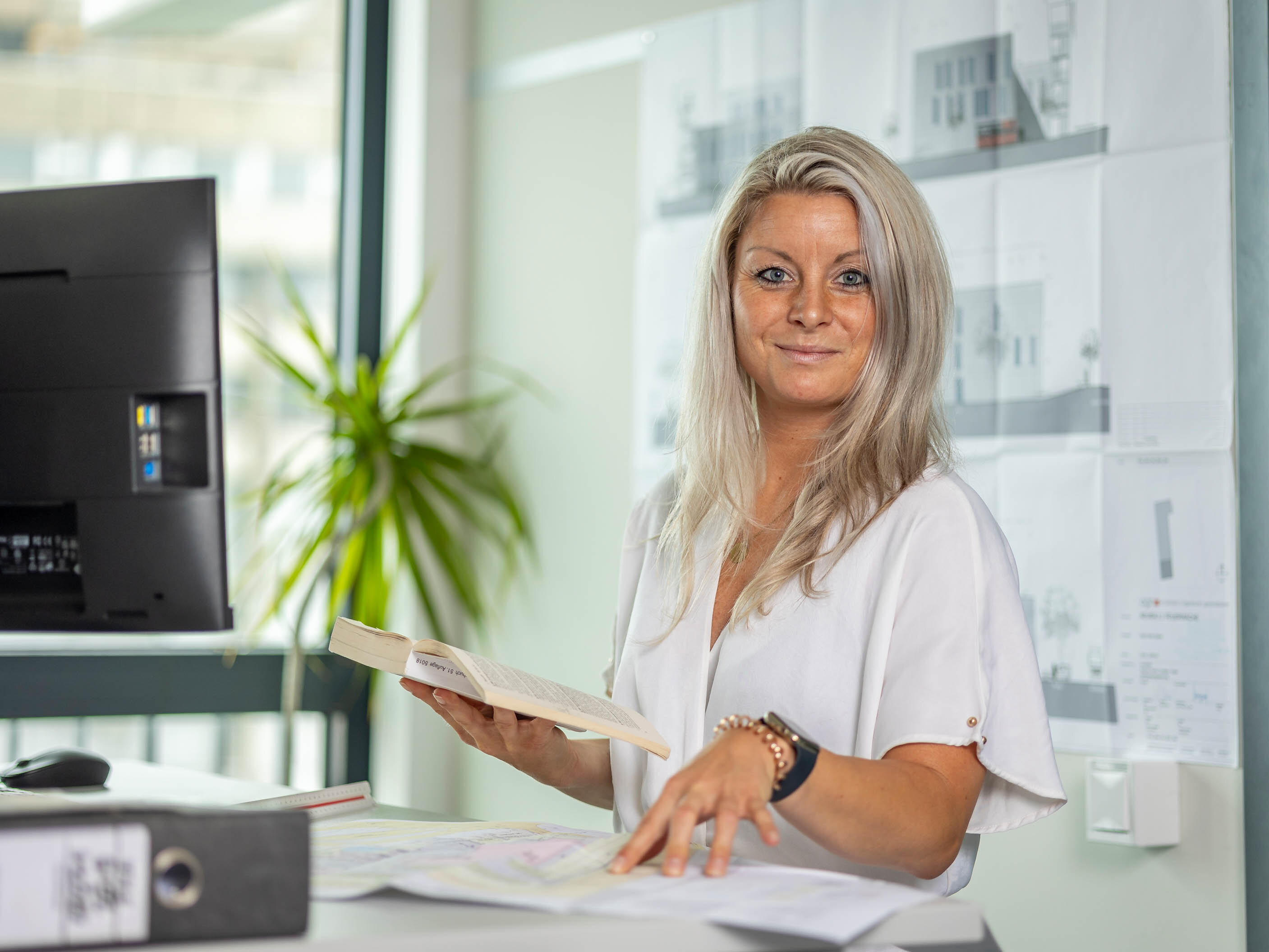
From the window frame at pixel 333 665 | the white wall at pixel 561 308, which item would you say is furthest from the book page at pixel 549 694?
the window frame at pixel 333 665

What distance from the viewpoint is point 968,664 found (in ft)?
4.26

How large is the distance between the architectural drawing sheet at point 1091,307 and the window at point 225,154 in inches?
59.8

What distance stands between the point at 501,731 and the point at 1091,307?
1.38 metres

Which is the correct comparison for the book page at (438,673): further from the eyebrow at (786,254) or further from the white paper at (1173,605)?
the white paper at (1173,605)

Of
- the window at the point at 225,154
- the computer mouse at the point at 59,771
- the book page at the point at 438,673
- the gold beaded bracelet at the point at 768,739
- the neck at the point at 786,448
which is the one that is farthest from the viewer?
the window at the point at 225,154

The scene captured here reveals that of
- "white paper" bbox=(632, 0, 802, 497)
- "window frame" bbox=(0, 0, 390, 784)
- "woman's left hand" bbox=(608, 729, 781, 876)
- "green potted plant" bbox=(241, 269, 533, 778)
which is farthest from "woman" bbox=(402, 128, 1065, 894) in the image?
"window frame" bbox=(0, 0, 390, 784)

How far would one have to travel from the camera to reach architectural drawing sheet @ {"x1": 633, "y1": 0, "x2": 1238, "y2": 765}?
6.64 feet

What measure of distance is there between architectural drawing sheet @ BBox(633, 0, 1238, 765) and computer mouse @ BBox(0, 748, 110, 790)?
870 millimetres

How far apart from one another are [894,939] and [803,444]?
36.4 inches

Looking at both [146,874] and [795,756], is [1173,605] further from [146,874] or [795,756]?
[146,874]

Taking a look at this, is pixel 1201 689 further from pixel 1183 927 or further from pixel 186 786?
pixel 186 786

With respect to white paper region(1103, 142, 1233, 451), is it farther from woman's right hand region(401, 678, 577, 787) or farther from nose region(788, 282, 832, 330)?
woman's right hand region(401, 678, 577, 787)

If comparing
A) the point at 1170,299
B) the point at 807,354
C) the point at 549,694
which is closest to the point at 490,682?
the point at 549,694

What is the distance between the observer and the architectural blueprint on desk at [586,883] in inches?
30.9
